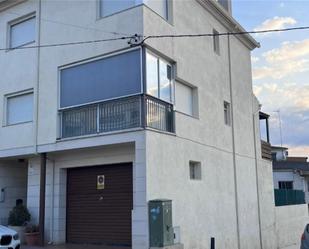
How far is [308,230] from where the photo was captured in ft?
33.9

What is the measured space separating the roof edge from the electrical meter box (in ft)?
28.2

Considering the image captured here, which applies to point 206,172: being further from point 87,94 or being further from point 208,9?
point 208,9

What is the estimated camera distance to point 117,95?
13.4m

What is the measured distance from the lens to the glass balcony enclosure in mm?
12898

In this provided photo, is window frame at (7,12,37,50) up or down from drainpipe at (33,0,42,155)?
up

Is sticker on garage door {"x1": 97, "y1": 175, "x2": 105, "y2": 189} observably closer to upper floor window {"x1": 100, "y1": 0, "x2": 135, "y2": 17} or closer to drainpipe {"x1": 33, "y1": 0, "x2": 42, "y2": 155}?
drainpipe {"x1": 33, "y1": 0, "x2": 42, "y2": 155}

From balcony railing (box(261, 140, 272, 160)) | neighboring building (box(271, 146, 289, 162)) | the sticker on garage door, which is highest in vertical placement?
neighboring building (box(271, 146, 289, 162))

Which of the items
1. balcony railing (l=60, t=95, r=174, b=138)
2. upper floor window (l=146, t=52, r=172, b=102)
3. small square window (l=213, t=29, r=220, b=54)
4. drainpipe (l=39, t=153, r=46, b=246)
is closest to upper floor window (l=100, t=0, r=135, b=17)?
upper floor window (l=146, t=52, r=172, b=102)

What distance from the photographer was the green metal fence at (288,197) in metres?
23.8

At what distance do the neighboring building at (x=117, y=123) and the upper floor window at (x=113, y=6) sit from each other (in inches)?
1.7

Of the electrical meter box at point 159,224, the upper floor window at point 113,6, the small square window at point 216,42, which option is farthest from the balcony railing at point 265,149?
the upper floor window at point 113,6

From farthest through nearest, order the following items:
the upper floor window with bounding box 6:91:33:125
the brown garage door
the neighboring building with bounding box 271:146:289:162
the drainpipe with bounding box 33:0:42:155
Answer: the neighboring building with bounding box 271:146:289:162 → the upper floor window with bounding box 6:91:33:125 → the drainpipe with bounding box 33:0:42:155 → the brown garage door

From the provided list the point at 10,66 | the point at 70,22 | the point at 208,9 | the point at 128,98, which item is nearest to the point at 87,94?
the point at 128,98

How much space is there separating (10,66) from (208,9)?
8.05 metres
